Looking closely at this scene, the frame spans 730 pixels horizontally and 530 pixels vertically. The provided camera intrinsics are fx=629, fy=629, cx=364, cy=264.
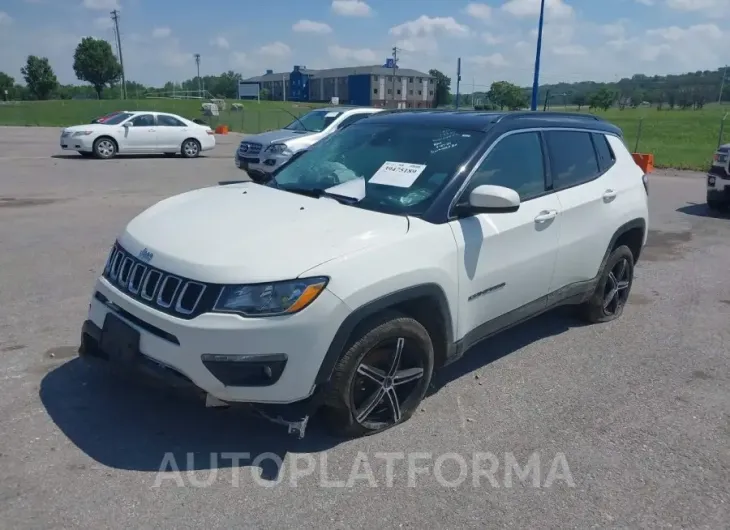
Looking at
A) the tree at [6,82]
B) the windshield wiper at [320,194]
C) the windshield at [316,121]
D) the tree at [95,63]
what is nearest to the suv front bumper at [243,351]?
the windshield wiper at [320,194]

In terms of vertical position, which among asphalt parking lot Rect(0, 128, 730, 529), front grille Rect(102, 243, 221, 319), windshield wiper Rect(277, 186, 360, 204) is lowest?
asphalt parking lot Rect(0, 128, 730, 529)

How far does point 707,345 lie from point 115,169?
14.7m

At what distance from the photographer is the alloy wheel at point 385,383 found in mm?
3422

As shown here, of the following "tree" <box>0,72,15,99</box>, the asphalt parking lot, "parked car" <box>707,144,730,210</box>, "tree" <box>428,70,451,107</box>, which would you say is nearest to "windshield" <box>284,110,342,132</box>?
"parked car" <box>707,144,730,210</box>

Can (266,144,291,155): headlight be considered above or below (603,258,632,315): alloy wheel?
above

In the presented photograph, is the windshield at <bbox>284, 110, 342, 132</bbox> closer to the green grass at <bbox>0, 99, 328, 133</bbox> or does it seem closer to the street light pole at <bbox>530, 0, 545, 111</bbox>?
the street light pole at <bbox>530, 0, 545, 111</bbox>

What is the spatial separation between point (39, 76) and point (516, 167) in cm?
10981

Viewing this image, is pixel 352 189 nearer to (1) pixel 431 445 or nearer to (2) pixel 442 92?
(1) pixel 431 445

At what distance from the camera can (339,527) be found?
2816 millimetres

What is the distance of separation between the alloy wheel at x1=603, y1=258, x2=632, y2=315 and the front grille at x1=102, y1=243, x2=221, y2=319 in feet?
11.9

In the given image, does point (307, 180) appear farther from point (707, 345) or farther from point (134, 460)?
point (707, 345)

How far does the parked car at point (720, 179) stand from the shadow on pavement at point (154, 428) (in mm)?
9008

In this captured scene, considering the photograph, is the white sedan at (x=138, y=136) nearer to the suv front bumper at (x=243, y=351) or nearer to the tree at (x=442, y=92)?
the suv front bumper at (x=243, y=351)

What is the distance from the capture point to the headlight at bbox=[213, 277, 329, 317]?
2990 millimetres
